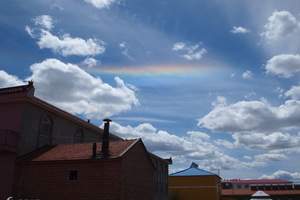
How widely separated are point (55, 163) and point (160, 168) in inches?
524

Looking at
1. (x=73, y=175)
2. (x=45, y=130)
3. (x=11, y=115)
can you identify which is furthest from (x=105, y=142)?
(x=11, y=115)

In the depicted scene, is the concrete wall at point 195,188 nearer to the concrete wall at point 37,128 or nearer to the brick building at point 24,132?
the concrete wall at point 37,128

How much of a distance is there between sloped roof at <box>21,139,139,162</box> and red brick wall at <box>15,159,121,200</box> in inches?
15.0

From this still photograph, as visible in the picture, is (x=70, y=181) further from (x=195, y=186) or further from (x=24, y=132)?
(x=195, y=186)

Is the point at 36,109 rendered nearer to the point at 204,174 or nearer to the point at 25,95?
the point at 25,95

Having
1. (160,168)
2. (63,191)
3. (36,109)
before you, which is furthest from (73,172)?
(160,168)

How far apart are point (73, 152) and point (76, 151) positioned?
0.70ft

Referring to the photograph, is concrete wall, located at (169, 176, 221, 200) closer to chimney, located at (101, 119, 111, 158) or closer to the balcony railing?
chimney, located at (101, 119, 111, 158)

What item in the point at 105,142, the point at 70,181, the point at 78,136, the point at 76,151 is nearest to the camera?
the point at 70,181

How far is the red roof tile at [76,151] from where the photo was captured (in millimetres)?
23672

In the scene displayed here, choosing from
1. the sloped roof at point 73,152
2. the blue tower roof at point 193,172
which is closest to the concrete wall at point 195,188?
the blue tower roof at point 193,172

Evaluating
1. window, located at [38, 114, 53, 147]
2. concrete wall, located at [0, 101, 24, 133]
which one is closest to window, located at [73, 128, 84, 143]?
window, located at [38, 114, 53, 147]

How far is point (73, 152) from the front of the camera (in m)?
24.8

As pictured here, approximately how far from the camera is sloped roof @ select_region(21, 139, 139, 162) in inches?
932
